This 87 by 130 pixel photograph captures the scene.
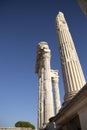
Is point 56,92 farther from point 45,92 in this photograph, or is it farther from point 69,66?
point 69,66

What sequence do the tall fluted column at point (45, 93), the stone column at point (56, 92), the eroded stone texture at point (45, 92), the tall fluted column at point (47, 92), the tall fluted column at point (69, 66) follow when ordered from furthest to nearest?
the stone column at point (56, 92) → the eroded stone texture at point (45, 92) → the tall fluted column at point (45, 93) → the tall fluted column at point (47, 92) → the tall fluted column at point (69, 66)

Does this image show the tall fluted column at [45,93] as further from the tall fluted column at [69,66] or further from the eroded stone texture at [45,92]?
the tall fluted column at [69,66]

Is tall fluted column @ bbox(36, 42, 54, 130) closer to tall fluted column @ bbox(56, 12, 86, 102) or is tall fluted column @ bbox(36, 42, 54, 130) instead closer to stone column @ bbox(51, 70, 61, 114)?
stone column @ bbox(51, 70, 61, 114)

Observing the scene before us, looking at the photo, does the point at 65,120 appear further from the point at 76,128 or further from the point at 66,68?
the point at 66,68

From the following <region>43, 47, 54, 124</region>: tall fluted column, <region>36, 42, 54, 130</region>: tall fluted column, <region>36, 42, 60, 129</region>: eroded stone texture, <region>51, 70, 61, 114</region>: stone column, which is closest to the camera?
<region>43, 47, 54, 124</region>: tall fluted column

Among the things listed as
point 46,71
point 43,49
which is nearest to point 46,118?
point 46,71

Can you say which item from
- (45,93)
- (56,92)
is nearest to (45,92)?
(45,93)

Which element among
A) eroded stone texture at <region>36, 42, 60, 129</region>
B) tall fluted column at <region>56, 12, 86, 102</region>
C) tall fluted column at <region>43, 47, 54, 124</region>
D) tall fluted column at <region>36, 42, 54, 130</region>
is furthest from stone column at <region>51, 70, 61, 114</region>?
tall fluted column at <region>56, 12, 86, 102</region>

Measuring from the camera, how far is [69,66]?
14.4 metres

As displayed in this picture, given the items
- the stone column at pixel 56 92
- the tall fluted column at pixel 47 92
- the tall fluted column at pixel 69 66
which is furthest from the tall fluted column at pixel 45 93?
the tall fluted column at pixel 69 66

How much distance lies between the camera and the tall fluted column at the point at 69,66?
13242mm

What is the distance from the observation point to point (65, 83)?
1384 cm

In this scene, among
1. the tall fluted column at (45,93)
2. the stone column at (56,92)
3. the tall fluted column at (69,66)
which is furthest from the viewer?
the stone column at (56,92)

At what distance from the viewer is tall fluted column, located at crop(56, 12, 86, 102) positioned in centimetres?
1324
